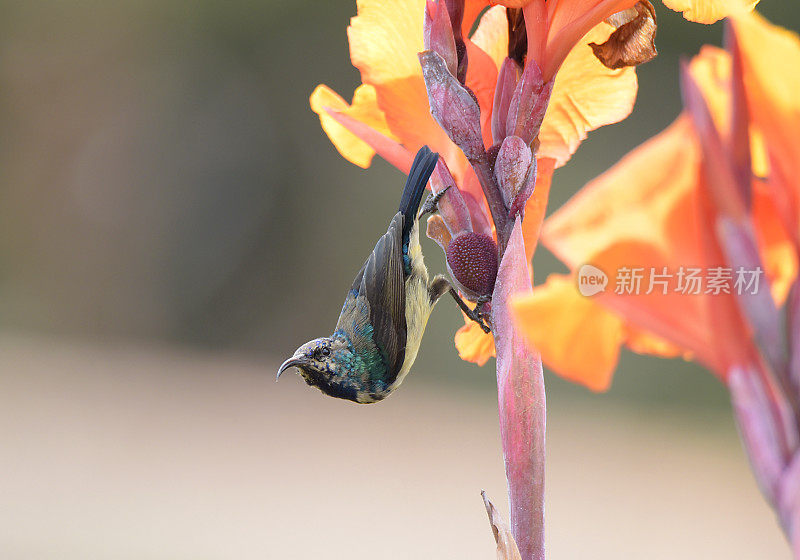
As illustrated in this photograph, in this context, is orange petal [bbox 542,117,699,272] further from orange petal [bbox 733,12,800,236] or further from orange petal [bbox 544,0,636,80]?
orange petal [bbox 544,0,636,80]

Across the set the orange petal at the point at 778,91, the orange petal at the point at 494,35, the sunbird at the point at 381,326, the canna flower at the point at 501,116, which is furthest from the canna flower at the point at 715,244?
the sunbird at the point at 381,326

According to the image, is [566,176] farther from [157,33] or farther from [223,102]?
[157,33]

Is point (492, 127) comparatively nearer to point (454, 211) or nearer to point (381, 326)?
point (454, 211)

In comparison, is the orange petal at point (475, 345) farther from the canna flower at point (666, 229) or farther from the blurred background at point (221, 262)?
the blurred background at point (221, 262)

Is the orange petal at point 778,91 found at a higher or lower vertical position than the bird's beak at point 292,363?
lower

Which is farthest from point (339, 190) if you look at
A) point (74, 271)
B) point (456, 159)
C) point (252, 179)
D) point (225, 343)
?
point (456, 159)

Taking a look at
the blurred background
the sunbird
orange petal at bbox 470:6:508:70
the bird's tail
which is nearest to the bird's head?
the sunbird

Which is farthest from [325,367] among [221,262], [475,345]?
[221,262]
